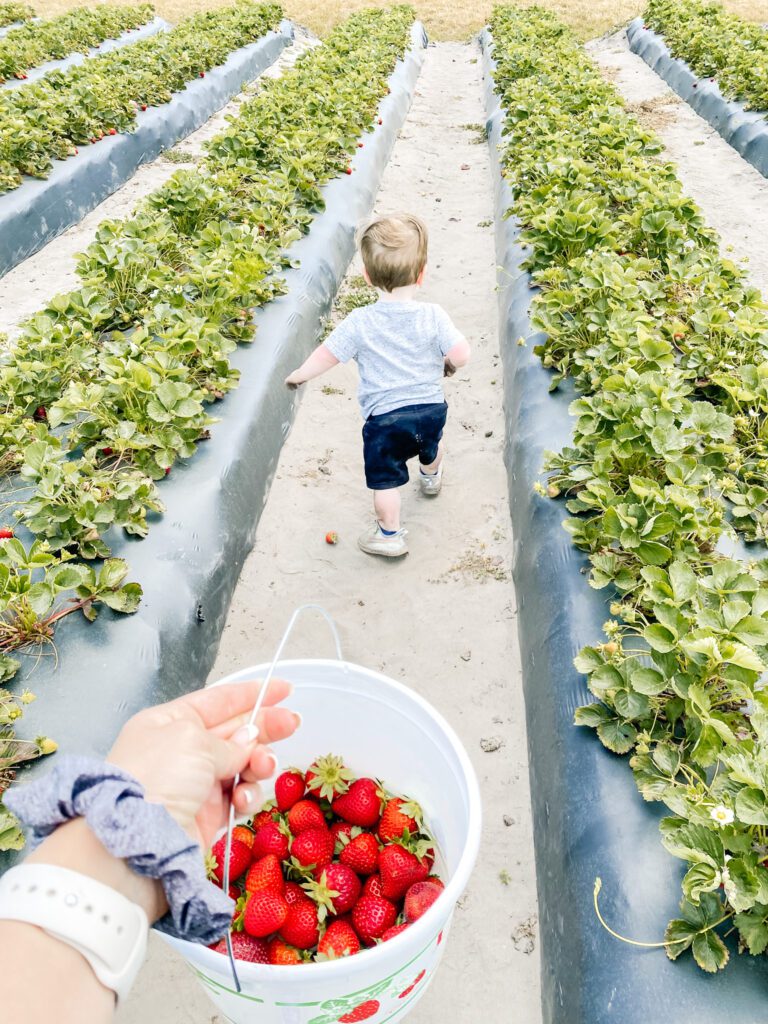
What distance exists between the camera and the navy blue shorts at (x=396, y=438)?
10.4ft

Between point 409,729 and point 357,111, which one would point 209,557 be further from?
point 357,111

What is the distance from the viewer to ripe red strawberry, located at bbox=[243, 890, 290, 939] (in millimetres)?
1719

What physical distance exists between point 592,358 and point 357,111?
6011 mm

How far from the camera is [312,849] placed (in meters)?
1.88

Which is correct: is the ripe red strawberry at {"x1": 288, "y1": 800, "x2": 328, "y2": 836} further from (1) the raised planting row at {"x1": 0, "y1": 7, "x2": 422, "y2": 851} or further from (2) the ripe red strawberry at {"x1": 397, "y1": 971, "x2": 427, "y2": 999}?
(1) the raised planting row at {"x1": 0, "y1": 7, "x2": 422, "y2": 851}

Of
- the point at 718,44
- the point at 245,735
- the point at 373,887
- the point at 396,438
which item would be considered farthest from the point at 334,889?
the point at 718,44

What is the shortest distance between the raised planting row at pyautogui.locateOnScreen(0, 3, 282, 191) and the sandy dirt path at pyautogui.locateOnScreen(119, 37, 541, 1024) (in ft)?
14.6

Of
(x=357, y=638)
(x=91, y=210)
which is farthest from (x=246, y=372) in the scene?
(x=91, y=210)

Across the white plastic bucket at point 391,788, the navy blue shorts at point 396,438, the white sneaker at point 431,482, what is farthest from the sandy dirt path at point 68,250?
the white plastic bucket at point 391,788

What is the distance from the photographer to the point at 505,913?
228cm

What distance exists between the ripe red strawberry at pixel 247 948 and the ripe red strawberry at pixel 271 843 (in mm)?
206

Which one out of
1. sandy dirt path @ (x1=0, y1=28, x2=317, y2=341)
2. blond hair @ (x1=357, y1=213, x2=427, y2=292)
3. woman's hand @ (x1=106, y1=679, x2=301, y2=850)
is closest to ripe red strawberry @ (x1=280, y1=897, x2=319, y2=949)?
woman's hand @ (x1=106, y1=679, x2=301, y2=850)

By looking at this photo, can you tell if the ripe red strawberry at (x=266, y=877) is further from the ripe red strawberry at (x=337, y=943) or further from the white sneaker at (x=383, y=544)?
the white sneaker at (x=383, y=544)

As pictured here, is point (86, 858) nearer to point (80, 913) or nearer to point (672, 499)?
point (80, 913)
